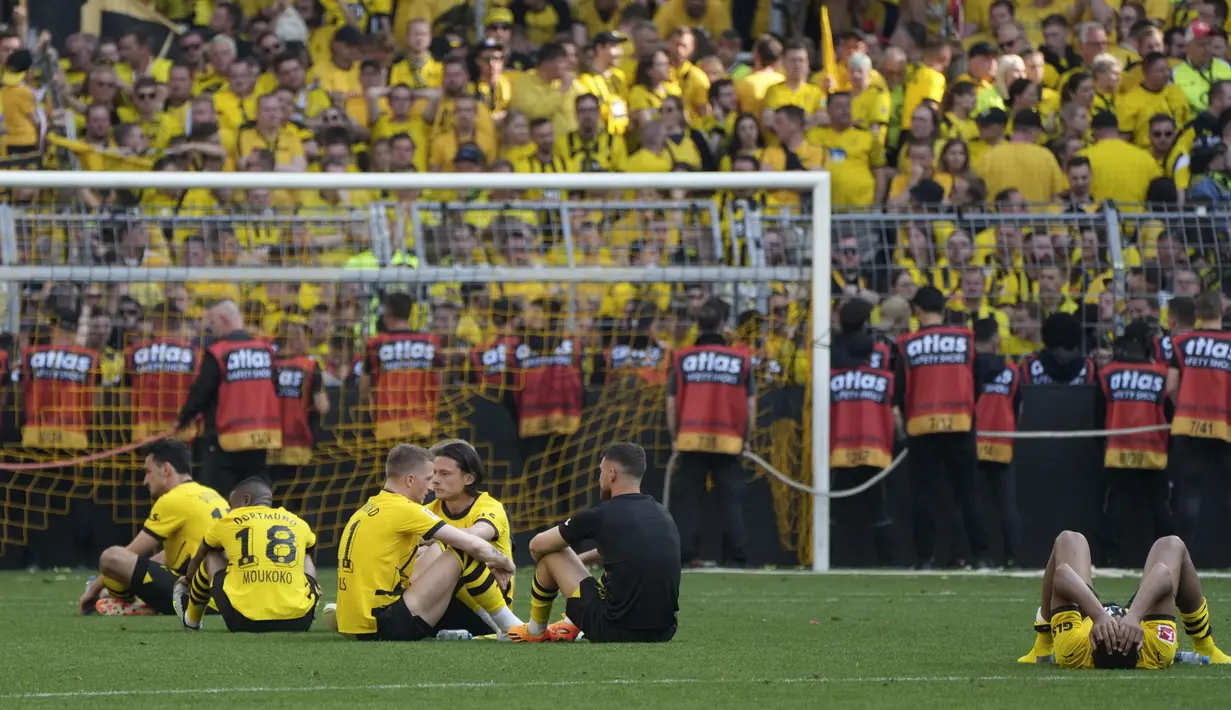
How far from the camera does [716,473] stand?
15.1m

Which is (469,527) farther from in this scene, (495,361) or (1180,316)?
(1180,316)

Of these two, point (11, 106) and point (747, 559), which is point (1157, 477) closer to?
point (747, 559)

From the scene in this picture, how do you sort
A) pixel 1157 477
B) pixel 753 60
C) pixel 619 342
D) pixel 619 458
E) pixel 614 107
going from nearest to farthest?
pixel 619 458
pixel 1157 477
pixel 619 342
pixel 614 107
pixel 753 60

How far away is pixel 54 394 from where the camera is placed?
1519cm

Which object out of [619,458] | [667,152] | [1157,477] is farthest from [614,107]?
[619,458]

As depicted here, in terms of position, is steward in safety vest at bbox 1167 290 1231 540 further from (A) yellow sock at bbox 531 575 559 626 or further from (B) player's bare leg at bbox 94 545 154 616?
(B) player's bare leg at bbox 94 545 154 616

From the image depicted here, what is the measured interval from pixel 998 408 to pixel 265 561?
273 inches

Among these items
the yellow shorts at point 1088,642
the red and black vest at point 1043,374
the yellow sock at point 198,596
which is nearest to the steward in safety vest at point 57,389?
the yellow sock at point 198,596

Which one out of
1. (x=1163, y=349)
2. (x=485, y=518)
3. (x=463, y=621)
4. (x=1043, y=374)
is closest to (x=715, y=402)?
(x=1043, y=374)

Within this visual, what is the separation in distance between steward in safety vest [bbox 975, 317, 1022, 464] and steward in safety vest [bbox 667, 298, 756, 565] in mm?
1698

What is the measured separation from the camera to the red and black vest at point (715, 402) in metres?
14.8

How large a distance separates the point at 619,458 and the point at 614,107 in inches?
399

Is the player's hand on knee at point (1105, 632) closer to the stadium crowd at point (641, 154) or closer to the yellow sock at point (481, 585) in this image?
the yellow sock at point (481, 585)

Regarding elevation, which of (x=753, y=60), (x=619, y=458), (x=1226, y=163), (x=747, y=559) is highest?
(x=753, y=60)
